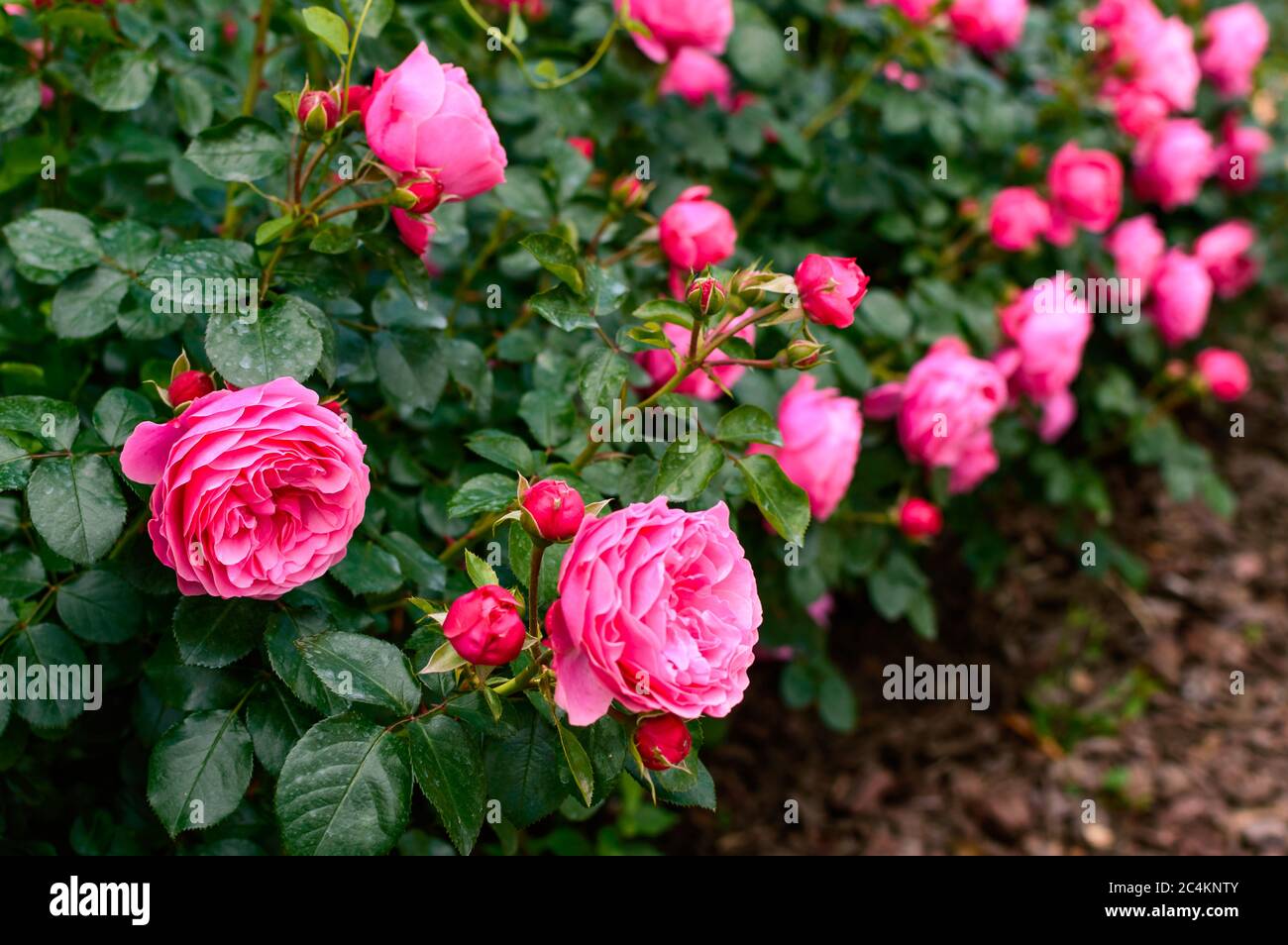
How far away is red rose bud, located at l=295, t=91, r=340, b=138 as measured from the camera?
4.01 feet

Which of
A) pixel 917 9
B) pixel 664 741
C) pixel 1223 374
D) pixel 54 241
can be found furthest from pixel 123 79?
pixel 1223 374

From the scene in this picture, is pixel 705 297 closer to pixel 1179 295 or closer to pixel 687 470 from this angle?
pixel 687 470

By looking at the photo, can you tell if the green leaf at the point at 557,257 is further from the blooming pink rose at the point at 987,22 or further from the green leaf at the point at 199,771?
the blooming pink rose at the point at 987,22

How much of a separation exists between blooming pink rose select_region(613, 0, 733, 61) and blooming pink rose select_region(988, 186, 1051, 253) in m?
0.77

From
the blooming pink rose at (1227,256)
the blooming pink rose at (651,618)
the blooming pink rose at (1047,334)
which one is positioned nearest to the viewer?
the blooming pink rose at (651,618)

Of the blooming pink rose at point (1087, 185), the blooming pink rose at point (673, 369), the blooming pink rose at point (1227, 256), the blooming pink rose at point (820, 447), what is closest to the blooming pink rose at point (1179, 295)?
the blooming pink rose at point (1227, 256)

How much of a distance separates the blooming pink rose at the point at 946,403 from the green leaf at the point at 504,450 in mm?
855

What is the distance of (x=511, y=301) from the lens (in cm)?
188

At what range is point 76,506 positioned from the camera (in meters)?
1.18

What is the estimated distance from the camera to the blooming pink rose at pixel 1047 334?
2.22m
